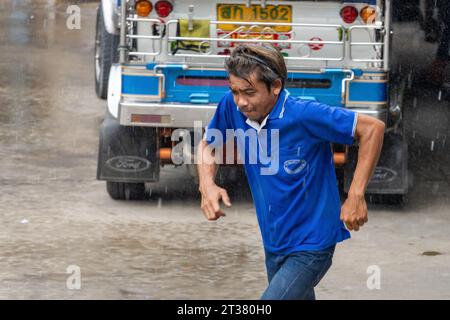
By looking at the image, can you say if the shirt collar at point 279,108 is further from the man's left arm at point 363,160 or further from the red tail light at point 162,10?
the red tail light at point 162,10

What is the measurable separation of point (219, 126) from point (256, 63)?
0.49 m

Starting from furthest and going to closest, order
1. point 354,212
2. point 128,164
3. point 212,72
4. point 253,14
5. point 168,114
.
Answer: point 253,14, point 128,164, point 212,72, point 168,114, point 354,212

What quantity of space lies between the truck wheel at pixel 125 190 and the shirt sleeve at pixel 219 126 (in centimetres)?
505

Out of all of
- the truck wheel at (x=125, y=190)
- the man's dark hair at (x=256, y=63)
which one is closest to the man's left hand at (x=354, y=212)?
the man's dark hair at (x=256, y=63)

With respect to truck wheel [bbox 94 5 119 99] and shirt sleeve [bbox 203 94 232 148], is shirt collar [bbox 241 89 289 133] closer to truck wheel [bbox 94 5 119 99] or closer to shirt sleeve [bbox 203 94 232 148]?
shirt sleeve [bbox 203 94 232 148]

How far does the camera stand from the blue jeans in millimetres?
5062

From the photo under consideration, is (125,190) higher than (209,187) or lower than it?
lower

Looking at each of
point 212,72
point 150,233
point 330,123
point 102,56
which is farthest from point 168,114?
point 330,123

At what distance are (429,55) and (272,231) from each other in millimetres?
15684

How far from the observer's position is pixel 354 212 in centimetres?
495

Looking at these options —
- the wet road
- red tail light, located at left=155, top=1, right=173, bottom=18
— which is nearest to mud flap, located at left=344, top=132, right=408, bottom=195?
the wet road

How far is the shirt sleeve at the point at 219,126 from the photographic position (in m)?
5.31

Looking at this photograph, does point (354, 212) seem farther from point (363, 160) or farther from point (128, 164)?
point (128, 164)
